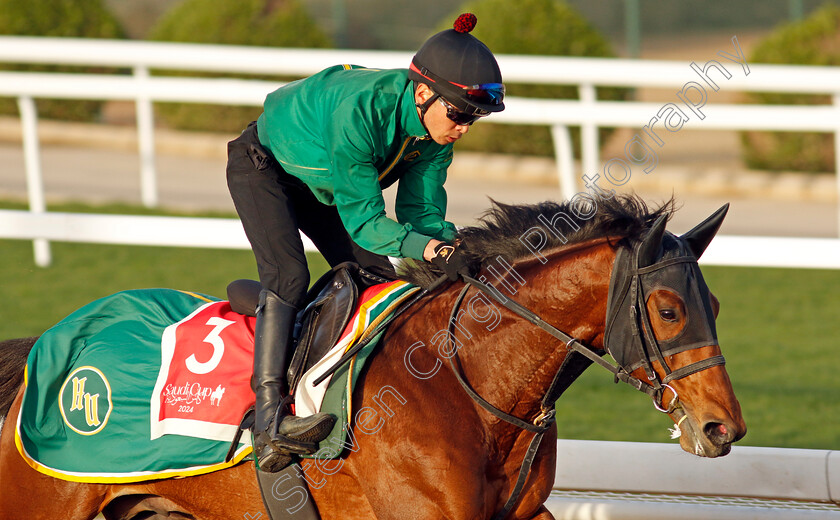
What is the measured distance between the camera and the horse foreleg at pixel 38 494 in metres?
3.22

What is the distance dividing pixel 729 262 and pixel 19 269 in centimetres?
509

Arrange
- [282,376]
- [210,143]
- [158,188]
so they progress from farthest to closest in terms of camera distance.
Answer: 1. [210,143]
2. [158,188]
3. [282,376]

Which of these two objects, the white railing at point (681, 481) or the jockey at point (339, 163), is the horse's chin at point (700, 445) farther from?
the white railing at point (681, 481)

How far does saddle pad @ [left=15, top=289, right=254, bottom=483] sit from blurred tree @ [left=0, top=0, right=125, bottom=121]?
32.4 feet

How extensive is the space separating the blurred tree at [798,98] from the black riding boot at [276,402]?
30.9 ft

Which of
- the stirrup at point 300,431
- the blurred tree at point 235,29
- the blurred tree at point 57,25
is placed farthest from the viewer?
the blurred tree at point 235,29

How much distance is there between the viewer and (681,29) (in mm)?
16797

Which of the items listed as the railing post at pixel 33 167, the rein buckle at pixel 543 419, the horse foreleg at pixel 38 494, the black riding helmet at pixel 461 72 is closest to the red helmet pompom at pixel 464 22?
the black riding helmet at pixel 461 72

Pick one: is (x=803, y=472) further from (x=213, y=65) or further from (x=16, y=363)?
(x=213, y=65)

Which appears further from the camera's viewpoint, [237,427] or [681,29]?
[681,29]

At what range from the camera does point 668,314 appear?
2.59 metres

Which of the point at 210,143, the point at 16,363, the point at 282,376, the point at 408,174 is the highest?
the point at 408,174

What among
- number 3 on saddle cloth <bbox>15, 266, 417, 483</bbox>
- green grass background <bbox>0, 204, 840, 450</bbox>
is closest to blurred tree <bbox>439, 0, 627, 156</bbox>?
green grass background <bbox>0, 204, 840, 450</bbox>

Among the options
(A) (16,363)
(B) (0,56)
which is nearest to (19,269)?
(B) (0,56)
